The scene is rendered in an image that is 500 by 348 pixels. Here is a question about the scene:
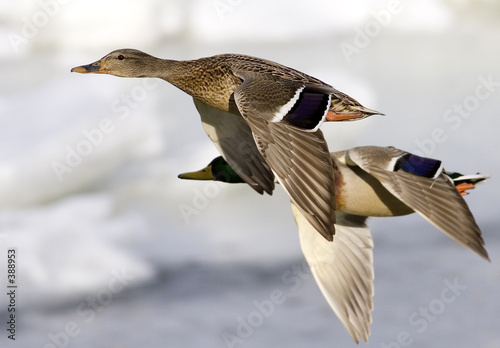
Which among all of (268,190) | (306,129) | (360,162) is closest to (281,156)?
(306,129)

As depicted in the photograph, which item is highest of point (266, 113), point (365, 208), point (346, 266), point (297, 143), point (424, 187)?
point (266, 113)

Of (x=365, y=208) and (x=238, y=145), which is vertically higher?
(x=238, y=145)

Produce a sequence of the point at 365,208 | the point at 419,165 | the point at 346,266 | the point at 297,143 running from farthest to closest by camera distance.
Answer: the point at 346,266 → the point at 365,208 → the point at 419,165 → the point at 297,143

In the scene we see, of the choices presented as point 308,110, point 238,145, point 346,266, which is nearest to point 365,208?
point 346,266

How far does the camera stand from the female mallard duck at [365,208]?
4.88m

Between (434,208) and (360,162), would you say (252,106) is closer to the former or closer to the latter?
(360,162)

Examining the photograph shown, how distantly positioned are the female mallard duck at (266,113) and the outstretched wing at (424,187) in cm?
37

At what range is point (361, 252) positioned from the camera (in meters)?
5.62

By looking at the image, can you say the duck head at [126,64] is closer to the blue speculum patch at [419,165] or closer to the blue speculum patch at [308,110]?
the blue speculum patch at [308,110]

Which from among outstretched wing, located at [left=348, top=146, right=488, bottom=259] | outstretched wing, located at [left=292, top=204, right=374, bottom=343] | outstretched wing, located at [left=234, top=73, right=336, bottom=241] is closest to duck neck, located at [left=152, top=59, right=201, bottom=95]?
outstretched wing, located at [left=234, top=73, right=336, bottom=241]

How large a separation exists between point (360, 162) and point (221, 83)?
3.12 ft

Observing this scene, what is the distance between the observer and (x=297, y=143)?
15.8 ft

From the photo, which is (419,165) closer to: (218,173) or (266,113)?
(266,113)

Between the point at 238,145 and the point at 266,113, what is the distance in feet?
3.44
